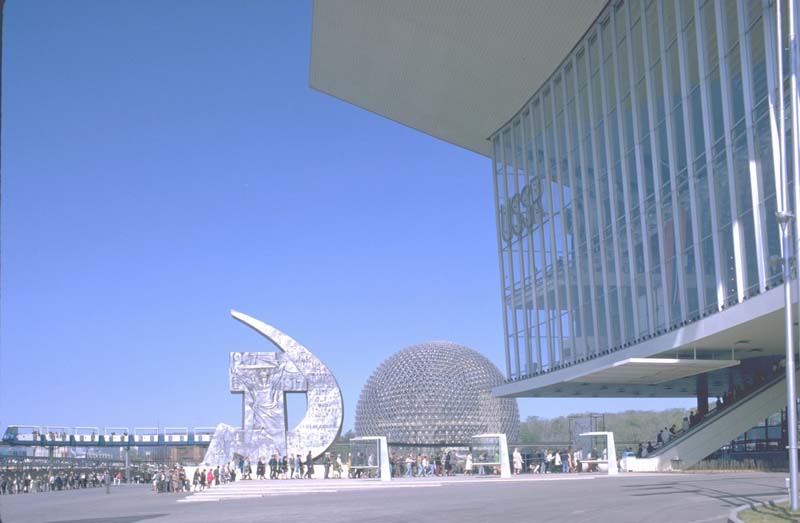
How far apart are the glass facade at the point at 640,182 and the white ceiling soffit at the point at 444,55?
93 centimetres

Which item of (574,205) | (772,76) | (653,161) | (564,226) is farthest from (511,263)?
(772,76)

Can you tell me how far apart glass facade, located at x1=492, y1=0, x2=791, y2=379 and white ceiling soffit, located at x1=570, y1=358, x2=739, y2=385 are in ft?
3.88

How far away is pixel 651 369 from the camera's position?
3400cm

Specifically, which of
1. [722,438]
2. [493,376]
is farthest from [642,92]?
[493,376]

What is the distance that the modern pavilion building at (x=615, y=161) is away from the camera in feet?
89.4

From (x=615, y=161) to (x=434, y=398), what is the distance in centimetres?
3907

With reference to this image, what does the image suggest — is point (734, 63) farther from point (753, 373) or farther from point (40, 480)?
point (40, 480)

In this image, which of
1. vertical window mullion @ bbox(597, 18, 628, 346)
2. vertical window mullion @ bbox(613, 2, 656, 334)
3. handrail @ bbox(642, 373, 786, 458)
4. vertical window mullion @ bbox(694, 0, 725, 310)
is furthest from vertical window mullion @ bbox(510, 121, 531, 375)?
vertical window mullion @ bbox(694, 0, 725, 310)

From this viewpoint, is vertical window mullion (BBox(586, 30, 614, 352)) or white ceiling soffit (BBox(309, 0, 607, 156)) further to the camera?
vertical window mullion (BBox(586, 30, 614, 352))

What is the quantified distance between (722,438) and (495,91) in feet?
60.9

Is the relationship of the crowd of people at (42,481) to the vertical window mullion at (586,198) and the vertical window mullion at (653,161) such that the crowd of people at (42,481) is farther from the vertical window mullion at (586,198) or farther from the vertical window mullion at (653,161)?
the vertical window mullion at (653,161)

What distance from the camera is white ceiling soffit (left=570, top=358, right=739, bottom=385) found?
32.0 metres

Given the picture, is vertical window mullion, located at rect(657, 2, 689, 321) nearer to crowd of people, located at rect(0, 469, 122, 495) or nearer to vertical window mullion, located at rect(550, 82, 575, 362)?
vertical window mullion, located at rect(550, 82, 575, 362)

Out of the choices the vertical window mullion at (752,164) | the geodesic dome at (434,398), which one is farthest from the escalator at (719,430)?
the geodesic dome at (434,398)
